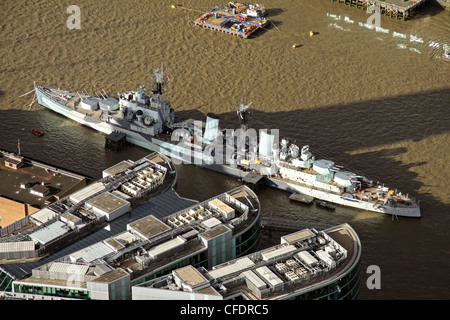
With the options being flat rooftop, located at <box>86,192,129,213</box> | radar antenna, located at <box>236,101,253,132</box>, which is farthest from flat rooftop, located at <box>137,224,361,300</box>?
radar antenna, located at <box>236,101,253,132</box>

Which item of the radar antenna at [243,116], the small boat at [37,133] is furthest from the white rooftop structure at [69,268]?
the small boat at [37,133]

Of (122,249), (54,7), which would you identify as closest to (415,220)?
(122,249)

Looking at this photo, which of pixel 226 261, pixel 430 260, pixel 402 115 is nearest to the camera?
pixel 226 261

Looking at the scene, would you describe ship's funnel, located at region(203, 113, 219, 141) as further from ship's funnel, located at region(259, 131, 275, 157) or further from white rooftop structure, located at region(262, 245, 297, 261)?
white rooftop structure, located at region(262, 245, 297, 261)

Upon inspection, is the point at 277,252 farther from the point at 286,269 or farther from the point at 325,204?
the point at 325,204

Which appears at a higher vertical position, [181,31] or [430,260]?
[181,31]

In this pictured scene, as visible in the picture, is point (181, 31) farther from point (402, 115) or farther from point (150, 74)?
point (402, 115)
